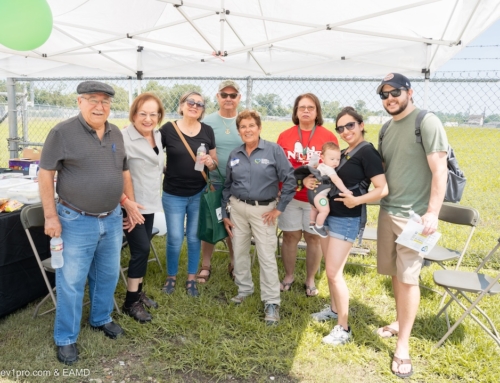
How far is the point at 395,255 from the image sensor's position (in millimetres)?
2840

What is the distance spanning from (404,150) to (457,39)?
2.14 metres

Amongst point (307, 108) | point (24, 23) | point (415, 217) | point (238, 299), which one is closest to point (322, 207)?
point (415, 217)

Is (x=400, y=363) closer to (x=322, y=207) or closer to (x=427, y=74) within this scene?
(x=322, y=207)

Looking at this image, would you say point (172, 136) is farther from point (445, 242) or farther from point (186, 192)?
point (445, 242)

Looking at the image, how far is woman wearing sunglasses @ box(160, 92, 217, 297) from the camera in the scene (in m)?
3.36

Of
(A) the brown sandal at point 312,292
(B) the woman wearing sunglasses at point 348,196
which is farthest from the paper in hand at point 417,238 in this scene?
(A) the brown sandal at point 312,292

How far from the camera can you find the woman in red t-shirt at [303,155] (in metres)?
3.40

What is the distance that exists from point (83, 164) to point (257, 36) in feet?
11.0

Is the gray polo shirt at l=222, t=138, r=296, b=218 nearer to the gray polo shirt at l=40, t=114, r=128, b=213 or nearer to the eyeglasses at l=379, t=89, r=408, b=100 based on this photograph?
the eyeglasses at l=379, t=89, r=408, b=100

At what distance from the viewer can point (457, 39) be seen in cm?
385


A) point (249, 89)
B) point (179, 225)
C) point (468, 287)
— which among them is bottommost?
point (468, 287)

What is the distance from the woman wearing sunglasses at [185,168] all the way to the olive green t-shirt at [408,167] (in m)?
1.56

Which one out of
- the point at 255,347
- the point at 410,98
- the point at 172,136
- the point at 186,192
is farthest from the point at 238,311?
the point at 410,98

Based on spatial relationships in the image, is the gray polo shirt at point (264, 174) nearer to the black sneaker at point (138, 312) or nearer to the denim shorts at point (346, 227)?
the denim shorts at point (346, 227)
